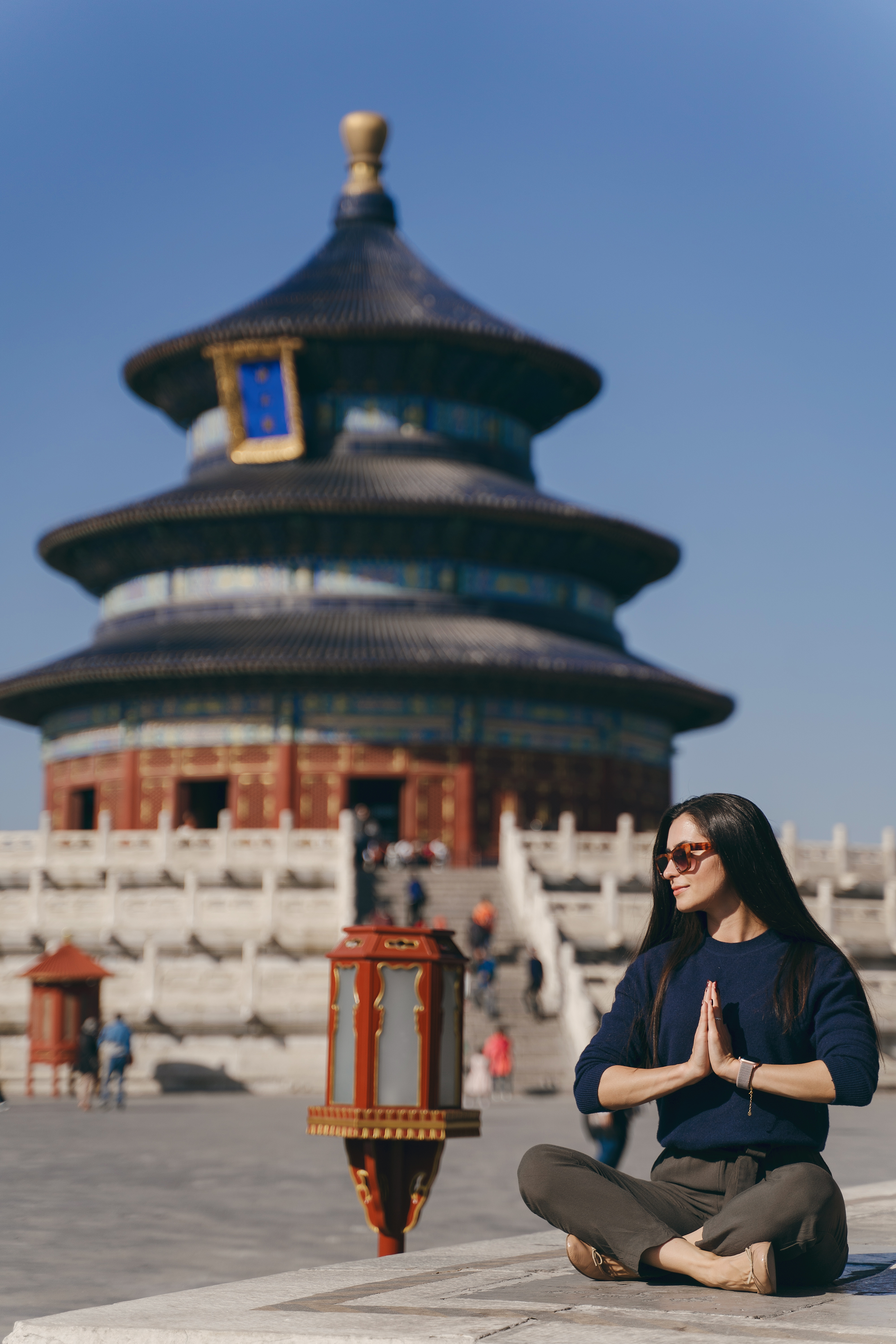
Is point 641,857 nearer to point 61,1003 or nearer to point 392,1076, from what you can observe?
point 61,1003

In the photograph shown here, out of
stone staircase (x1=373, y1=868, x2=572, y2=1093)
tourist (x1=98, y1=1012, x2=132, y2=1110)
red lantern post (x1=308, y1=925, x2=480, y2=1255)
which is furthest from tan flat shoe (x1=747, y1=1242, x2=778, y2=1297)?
tourist (x1=98, y1=1012, x2=132, y2=1110)

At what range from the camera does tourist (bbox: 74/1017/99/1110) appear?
2300 centimetres

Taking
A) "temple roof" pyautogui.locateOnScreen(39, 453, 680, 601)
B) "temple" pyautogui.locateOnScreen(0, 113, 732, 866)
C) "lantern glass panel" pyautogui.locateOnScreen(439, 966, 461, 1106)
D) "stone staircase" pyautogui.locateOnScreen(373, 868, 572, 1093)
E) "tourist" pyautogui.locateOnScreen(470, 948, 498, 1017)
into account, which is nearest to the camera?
"lantern glass panel" pyautogui.locateOnScreen(439, 966, 461, 1106)

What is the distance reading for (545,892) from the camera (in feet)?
95.0

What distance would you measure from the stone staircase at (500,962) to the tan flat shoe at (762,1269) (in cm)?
1569

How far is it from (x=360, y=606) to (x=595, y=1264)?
3510cm

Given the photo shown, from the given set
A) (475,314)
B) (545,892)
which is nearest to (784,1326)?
(545,892)

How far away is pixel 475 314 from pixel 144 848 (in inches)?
754

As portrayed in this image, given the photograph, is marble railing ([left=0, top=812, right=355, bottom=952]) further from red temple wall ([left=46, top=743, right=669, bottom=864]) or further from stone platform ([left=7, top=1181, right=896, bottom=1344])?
stone platform ([left=7, top=1181, right=896, bottom=1344])

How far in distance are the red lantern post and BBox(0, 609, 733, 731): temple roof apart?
28899 mm

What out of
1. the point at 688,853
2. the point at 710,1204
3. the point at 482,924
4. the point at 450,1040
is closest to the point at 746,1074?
the point at 710,1204

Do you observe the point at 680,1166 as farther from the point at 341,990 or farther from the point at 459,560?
the point at 459,560

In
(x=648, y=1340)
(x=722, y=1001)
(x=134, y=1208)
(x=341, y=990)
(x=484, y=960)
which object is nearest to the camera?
(x=648, y=1340)

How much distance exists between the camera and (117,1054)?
23.2 meters
